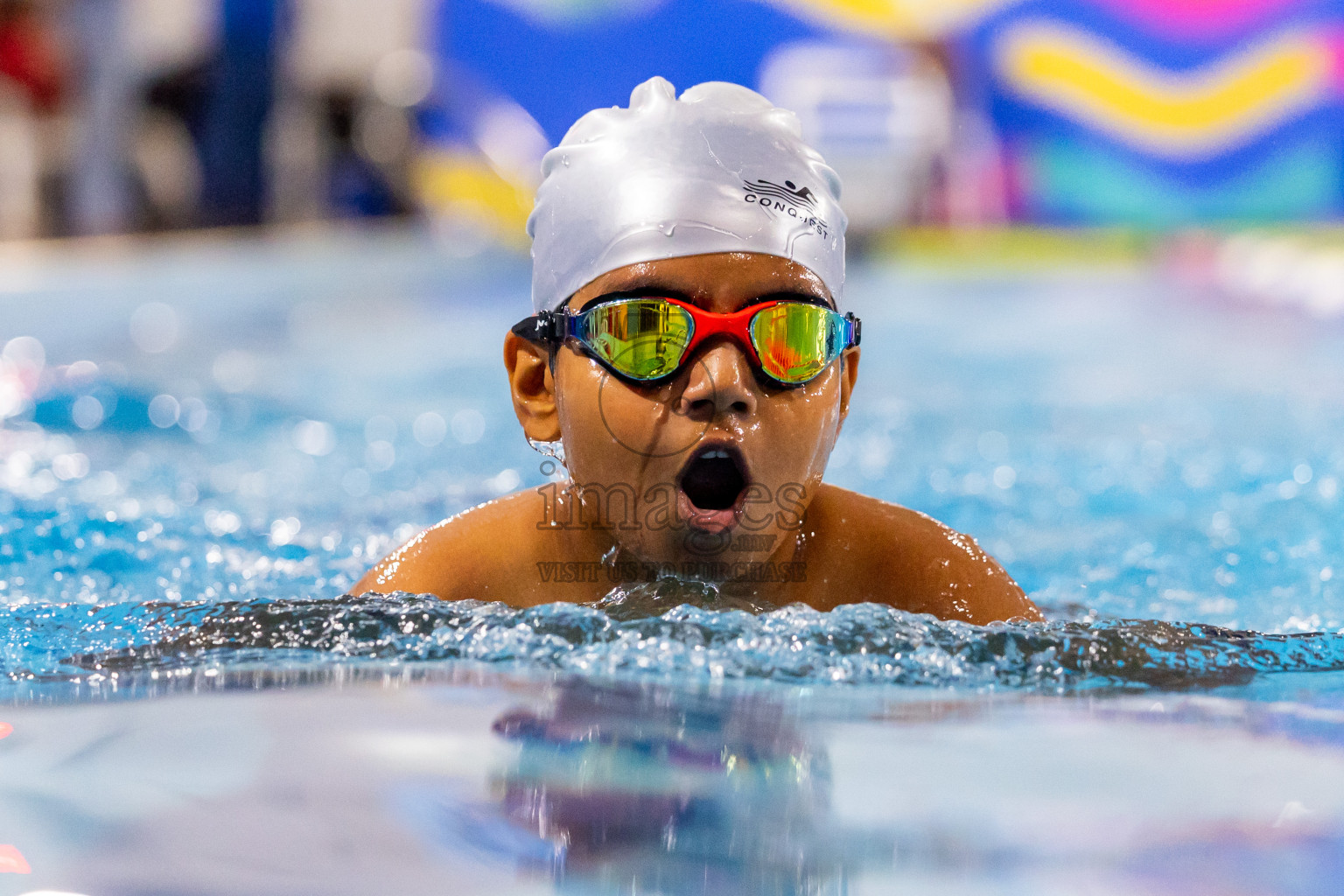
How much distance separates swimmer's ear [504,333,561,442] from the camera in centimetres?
234

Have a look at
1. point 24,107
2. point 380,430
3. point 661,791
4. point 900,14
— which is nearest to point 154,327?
point 380,430

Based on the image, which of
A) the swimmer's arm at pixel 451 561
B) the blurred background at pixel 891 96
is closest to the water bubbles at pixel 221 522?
the swimmer's arm at pixel 451 561

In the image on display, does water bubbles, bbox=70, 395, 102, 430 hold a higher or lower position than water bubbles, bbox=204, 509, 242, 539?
higher

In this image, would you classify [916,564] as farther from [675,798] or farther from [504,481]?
[504,481]

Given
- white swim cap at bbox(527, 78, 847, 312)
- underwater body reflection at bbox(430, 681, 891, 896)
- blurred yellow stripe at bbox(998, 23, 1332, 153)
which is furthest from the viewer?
blurred yellow stripe at bbox(998, 23, 1332, 153)

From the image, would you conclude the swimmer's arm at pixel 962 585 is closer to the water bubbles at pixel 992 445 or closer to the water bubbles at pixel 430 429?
the water bubbles at pixel 992 445

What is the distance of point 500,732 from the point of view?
1.52m

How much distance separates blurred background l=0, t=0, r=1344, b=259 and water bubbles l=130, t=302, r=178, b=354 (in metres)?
4.95

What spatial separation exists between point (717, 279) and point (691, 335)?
0.11 m

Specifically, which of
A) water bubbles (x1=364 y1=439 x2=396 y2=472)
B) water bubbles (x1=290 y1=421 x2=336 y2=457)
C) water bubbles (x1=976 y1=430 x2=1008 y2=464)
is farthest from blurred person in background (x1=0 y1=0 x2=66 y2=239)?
water bubbles (x1=976 y1=430 x2=1008 y2=464)

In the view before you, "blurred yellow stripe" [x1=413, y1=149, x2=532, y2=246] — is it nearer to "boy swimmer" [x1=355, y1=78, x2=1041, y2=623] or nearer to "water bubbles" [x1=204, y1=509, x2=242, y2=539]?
"water bubbles" [x1=204, y1=509, x2=242, y2=539]

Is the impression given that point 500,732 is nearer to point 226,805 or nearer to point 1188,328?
point 226,805

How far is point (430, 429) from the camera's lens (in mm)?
5695

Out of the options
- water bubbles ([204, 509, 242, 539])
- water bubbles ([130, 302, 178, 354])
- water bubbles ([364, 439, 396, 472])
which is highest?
water bubbles ([130, 302, 178, 354])
